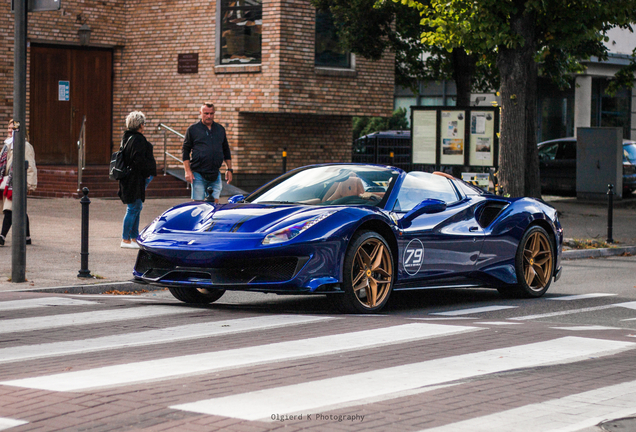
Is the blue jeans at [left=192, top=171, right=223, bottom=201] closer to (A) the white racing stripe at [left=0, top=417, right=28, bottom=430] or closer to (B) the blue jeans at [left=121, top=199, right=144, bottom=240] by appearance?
(B) the blue jeans at [left=121, top=199, right=144, bottom=240]

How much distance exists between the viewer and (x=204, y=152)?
45.6ft

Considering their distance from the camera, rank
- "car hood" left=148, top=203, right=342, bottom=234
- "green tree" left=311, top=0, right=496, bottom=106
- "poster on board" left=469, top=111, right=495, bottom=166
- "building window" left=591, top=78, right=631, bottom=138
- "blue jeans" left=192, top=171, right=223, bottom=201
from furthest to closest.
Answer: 1. "building window" left=591, top=78, right=631, bottom=138
2. "green tree" left=311, top=0, right=496, bottom=106
3. "poster on board" left=469, top=111, right=495, bottom=166
4. "blue jeans" left=192, top=171, right=223, bottom=201
5. "car hood" left=148, top=203, right=342, bottom=234

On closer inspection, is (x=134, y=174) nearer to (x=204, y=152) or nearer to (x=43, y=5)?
(x=204, y=152)

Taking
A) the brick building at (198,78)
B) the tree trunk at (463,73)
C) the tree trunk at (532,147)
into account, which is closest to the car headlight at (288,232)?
the tree trunk at (532,147)

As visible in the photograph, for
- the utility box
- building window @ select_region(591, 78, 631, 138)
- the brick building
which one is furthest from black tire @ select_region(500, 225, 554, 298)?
building window @ select_region(591, 78, 631, 138)

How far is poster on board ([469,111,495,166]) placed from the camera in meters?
18.6

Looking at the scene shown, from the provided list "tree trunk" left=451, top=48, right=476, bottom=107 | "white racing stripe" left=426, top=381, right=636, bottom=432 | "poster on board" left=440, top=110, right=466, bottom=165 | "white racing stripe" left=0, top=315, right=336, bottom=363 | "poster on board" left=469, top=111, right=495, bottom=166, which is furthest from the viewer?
"tree trunk" left=451, top=48, right=476, bottom=107

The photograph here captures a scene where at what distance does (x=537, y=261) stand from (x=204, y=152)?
5128 millimetres

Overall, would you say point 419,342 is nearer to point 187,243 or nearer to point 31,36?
point 187,243

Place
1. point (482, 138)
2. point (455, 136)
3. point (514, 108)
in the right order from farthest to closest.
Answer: point (455, 136) → point (482, 138) → point (514, 108)

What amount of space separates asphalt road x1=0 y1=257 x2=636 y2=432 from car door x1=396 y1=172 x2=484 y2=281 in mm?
407

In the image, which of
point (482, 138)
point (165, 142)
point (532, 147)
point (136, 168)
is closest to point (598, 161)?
point (532, 147)

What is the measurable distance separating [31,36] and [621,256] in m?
15.3

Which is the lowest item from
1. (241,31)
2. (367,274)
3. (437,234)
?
(367,274)
